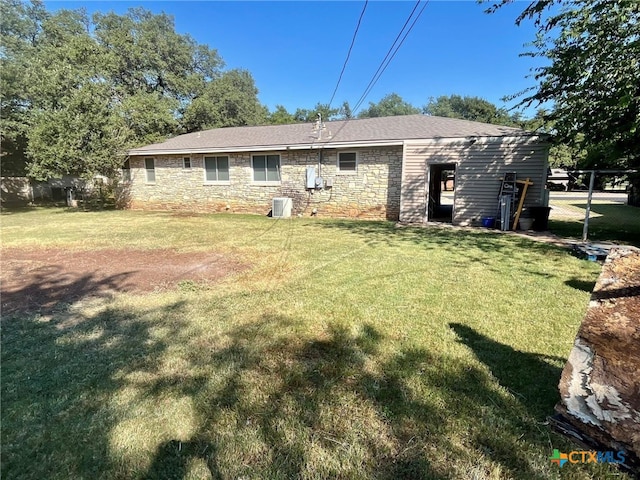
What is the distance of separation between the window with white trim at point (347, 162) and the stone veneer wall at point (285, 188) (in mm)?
127

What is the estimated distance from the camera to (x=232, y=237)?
8.31 metres

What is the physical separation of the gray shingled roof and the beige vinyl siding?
1.22 feet

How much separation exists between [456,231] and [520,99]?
476 cm

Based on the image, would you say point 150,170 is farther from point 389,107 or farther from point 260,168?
point 389,107

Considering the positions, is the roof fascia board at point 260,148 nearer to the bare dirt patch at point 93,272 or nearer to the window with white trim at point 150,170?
the window with white trim at point 150,170

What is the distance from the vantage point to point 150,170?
1523cm

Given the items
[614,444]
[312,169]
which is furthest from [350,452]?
[312,169]

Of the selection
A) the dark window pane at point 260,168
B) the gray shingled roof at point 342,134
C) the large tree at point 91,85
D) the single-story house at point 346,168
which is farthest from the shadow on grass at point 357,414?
the large tree at point 91,85

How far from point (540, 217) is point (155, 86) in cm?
2816

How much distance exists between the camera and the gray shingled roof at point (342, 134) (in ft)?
36.8

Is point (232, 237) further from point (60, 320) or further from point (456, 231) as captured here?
point (456, 231)

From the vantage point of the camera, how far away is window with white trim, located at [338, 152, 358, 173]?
12031mm

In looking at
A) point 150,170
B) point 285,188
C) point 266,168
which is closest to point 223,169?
point 266,168

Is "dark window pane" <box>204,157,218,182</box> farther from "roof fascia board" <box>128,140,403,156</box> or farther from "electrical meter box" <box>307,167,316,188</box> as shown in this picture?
"electrical meter box" <box>307,167,316,188</box>
